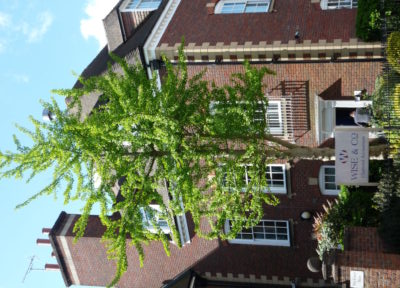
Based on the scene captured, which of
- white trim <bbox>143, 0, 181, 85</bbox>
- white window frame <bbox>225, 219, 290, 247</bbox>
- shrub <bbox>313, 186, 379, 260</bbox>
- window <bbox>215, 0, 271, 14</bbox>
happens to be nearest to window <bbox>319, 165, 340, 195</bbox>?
shrub <bbox>313, 186, 379, 260</bbox>

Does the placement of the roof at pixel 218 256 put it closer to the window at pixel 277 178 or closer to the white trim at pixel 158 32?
the window at pixel 277 178

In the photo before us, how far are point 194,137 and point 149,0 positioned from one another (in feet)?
34.9

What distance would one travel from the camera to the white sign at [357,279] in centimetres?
1445

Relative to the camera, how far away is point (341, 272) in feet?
48.3

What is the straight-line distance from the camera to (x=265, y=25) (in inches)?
815

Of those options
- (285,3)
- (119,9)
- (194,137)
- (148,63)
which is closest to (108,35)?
(119,9)

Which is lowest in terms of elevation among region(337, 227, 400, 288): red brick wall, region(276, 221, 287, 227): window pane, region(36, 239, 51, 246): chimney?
region(36, 239, 51, 246): chimney

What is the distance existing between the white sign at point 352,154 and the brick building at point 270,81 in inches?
194

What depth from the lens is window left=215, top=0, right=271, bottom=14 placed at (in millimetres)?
21625

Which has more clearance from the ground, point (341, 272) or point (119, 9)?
point (119, 9)

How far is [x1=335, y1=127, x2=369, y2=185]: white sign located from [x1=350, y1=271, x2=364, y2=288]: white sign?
289 centimetres

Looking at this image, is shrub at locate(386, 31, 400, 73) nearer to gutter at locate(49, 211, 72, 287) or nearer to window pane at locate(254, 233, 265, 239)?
window pane at locate(254, 233, 265, 239)

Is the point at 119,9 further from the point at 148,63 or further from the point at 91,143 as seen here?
the point at 91,143

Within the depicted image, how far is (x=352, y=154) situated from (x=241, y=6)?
994cm
